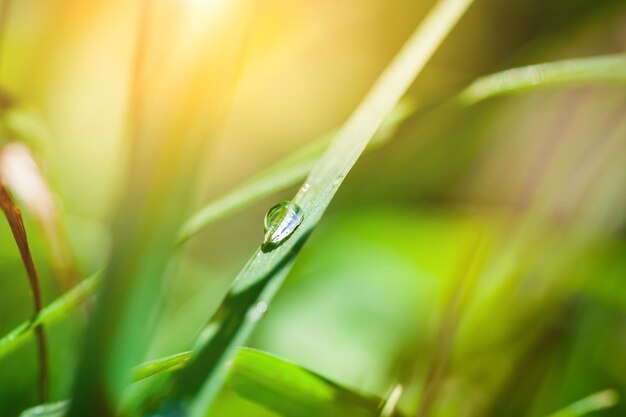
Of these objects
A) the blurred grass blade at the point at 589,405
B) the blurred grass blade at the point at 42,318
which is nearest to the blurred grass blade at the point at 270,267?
the blurred grass blade at the point at 42,318

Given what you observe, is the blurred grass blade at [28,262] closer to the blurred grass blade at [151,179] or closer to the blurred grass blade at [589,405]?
the blurred grass blade at [151,179]

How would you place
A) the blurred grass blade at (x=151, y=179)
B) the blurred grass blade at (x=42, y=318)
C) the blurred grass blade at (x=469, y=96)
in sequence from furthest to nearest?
the blurred grass blade at (x=469, y=96) < the blurred grass blade at (x=42, y=318) < the blurred grass blade at (x=151, y=179)

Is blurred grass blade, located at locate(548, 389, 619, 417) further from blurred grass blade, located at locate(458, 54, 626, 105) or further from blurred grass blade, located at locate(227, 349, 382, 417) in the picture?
blurred grass blade, located at locate(458, 54, 626, 105)

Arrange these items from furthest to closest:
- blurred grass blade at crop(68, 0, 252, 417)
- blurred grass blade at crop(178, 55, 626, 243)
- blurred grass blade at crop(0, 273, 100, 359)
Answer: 1. blurred grass blade at crop(178, 55, 626, 243)
2. blurred grass blade at crop(0, 273, 100, 359)
3. blurred grass blade at crop(68, 0, 252, 417)

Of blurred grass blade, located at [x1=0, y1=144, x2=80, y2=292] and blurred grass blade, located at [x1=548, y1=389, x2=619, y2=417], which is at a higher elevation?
blurred grass blade, located at [x1=548, y1=389, x2=619, y2=417]

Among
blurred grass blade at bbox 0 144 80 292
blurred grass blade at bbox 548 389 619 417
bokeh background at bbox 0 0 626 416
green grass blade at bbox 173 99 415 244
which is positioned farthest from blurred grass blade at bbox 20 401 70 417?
blurred grass blade at bbox 548 389 619 417

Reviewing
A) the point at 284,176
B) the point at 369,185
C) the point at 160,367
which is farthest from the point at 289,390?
the point at 369,185

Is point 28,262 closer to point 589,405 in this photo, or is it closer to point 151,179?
point 151,179
